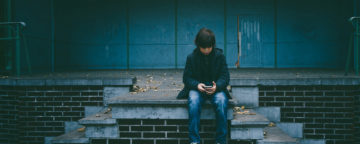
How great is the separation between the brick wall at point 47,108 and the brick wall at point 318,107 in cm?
309

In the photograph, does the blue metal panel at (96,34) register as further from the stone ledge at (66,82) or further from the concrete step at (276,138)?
the concrete step at (276,138)

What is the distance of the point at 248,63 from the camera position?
11203 mm

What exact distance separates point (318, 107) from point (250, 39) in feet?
22.5

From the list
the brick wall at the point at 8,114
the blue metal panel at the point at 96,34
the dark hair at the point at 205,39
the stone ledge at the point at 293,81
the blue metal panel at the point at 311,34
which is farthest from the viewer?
the blue metal panel at the point at 96,34

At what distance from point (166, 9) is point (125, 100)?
820cm

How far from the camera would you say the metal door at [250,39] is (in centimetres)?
1105

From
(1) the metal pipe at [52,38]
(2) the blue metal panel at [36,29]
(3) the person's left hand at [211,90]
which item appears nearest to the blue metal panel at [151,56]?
(1) the metal pipe at [52,38]

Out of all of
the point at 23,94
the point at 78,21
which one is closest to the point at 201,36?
the point at 23,94

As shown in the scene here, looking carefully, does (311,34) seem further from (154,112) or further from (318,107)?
(154,112)

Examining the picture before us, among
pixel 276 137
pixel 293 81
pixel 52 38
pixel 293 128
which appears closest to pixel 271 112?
pixel 293 128

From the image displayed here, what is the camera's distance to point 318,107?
4.53 metres

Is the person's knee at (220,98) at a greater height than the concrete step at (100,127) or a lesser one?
greater

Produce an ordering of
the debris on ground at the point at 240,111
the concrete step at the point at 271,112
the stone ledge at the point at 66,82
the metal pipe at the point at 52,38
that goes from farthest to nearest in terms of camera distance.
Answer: the metal pipe at the point at 52,38 < the stone ledge at the point at 66,82 < the concrete step at the point at 271,112 < the debris on ground at the point at 240,111

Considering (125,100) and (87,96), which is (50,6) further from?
(125,100)
